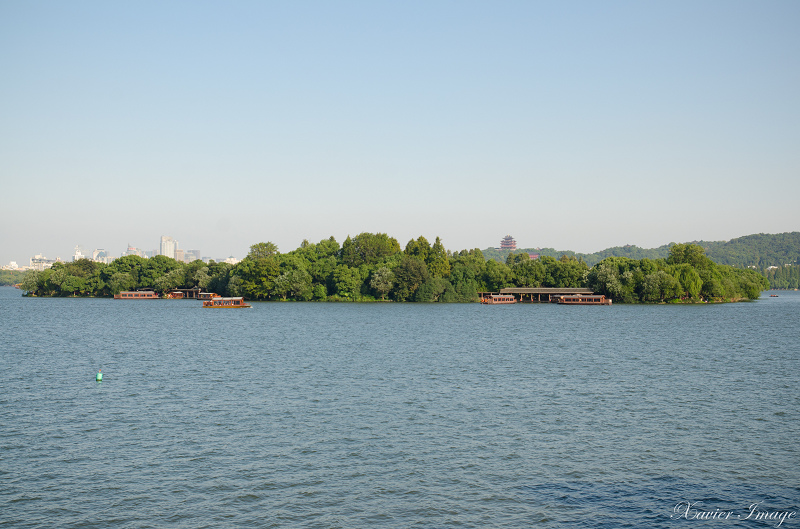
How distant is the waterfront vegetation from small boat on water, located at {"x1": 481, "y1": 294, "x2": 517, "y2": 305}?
480 centimetres

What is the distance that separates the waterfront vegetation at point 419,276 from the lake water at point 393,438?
93.4 metres

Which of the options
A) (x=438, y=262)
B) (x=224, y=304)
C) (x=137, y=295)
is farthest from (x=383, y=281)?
(x=137, y=295)

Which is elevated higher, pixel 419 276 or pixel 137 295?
pixel 419 276

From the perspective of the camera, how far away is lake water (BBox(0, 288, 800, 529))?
1873cm

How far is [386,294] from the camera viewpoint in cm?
15725

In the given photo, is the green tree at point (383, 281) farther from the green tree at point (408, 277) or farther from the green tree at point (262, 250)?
the green tree at point (262, 250)

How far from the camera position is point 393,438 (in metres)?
25.9

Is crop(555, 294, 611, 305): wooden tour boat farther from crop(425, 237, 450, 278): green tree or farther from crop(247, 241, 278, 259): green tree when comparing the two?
crop(247, 241, 278, 259): green tree

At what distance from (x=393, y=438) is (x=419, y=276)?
127 metres

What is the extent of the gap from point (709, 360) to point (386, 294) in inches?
4355

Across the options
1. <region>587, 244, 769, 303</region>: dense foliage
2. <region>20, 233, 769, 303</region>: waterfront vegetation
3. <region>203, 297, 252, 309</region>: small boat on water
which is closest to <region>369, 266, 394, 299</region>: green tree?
<region>20, 233, 769, 303</region>: waterfront vegetation

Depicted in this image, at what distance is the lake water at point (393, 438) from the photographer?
18734mm

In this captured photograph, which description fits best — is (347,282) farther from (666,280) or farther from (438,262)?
(666,280)

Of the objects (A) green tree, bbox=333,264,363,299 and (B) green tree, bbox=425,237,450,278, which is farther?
(B) green tree, bbox=425,237,450,278
